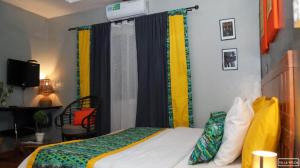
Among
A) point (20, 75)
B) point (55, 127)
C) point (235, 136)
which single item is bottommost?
point (55, 127)

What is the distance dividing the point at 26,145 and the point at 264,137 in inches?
115

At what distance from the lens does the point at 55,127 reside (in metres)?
4.50

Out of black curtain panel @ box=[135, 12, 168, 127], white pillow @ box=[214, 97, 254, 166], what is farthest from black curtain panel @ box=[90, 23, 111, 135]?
white pillow @ box=[214, 97, 254, 166]

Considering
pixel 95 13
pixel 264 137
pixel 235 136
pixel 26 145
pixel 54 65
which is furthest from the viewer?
pixel 54 65

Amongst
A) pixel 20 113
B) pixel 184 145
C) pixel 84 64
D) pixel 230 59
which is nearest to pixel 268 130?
pixel 184 145

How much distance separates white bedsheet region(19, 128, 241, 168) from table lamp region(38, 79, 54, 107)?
272 cm

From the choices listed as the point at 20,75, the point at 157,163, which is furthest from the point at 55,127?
the point at 157,163

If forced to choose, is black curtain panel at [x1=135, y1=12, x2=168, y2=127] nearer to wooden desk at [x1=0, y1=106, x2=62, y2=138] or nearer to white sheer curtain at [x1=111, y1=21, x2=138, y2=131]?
white sheer curtain at [x1=111, y1=21, x2=138, y2=131]

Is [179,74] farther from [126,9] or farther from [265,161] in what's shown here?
[265,161]

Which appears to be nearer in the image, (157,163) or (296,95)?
(296,95)

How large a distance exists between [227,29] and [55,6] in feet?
10.1

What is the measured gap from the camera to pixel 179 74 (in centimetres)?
342

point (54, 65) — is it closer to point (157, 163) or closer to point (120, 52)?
point (120, 52)

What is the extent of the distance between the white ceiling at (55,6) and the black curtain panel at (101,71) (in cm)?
40
